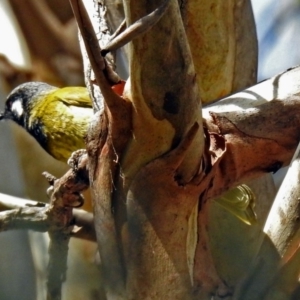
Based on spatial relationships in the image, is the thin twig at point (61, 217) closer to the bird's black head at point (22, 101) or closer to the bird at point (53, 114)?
the bird at point (53, 114)

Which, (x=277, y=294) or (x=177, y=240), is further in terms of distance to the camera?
(x=177, y=240)

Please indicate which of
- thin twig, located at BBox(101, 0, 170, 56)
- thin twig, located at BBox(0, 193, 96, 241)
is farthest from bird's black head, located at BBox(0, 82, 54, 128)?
thin twig, located at BBox(101, 0, 170, 56)

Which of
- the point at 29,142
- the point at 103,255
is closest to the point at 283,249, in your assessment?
the point at 103,255

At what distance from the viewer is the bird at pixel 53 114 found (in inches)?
58.8

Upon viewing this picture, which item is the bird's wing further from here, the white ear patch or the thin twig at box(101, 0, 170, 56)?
the thin twig at box(101, 0, 170, 56)

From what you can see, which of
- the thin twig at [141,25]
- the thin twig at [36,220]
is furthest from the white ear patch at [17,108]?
the thin twig at [141,25]

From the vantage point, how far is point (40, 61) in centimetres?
200

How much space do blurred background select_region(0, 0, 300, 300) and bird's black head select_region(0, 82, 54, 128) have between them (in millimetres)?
86

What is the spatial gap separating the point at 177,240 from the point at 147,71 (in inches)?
8.8

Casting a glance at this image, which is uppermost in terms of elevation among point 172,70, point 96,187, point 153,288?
point 172,70

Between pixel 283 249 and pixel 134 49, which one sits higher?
pixel 134 49

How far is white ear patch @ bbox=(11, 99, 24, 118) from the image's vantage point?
1.75 m

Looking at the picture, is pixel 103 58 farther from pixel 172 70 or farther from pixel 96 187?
pixel 96 187

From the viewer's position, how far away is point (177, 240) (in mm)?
743
